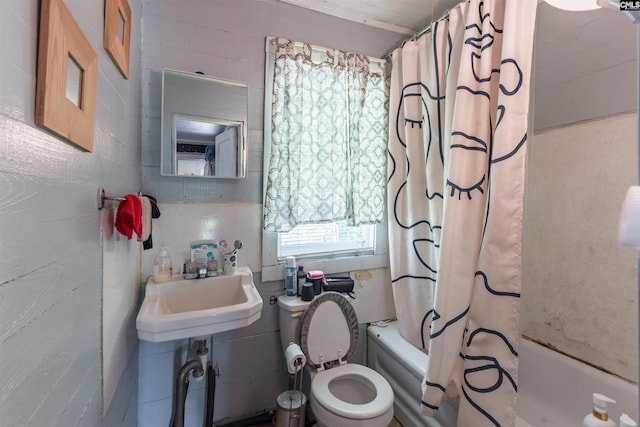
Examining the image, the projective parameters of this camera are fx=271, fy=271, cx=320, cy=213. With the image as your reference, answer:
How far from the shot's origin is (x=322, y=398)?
132cm

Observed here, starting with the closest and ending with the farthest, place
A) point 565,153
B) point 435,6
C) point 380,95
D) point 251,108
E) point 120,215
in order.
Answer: point 120,215, point 565,153, point 251,108, point 435,6, point 380,95

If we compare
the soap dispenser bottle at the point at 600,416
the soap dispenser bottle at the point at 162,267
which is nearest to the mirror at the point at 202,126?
the soap dispenser bottle at the point at 162,267

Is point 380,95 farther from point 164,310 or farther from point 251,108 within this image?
point 164,310

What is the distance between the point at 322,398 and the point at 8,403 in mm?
1178

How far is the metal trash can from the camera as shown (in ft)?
4.54

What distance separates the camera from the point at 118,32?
99 centimetres

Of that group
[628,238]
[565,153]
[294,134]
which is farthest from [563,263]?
[294,134]

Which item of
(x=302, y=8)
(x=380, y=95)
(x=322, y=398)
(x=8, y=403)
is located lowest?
(x=322, y=398)

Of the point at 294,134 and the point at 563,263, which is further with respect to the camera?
the point at 294,134

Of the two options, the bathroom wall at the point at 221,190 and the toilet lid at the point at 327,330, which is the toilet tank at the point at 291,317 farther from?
the bathroom wall at the point at 221,190

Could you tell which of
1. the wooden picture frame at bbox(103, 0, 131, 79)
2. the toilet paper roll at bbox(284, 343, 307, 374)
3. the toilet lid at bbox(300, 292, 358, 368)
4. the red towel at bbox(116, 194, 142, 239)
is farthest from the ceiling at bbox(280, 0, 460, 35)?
the toilet paper roll at bbox(284, 343, 307, 374)

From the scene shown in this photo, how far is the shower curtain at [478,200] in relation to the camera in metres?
1.08

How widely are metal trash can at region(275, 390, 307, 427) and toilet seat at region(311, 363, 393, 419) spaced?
117mm

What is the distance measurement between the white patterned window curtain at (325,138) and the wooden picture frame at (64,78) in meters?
0.92
